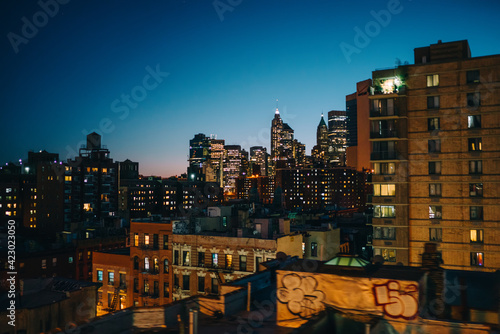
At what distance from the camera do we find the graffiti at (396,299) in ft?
34.9

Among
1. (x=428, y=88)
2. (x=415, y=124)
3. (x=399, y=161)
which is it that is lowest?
(x=399, y=161)

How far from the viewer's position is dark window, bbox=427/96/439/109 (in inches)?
1748

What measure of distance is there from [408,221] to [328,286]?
3693cm

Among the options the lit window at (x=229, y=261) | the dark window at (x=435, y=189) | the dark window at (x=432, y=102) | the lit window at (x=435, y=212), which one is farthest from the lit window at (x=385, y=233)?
the lit window at (x=229, y=261)

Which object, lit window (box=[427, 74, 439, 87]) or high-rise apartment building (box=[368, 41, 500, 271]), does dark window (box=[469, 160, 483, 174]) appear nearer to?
high-rise apartment building (box=[368, 41, 500, 271])

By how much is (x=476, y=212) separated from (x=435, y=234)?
4.66 m

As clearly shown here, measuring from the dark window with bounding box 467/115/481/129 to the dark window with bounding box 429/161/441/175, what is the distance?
16.0 ft

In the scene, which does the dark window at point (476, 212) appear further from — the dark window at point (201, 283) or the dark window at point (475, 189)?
the dark window at point (201, 283)

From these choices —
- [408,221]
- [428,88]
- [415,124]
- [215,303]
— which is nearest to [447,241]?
[408,221]

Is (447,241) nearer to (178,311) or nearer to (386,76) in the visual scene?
(386,76)

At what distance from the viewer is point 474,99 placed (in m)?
42.3

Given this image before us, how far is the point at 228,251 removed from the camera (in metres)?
36.7

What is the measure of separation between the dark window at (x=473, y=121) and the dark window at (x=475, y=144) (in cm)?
135

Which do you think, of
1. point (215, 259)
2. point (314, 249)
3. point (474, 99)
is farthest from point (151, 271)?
point (474, 99)
